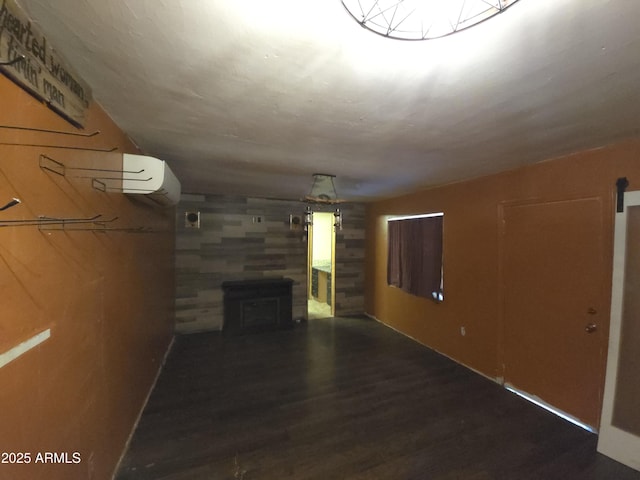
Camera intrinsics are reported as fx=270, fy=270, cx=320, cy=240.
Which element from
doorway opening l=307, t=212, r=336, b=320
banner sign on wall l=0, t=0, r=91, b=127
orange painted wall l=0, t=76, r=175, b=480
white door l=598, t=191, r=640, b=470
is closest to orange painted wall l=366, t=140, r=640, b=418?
white door l=598, t=191, r=640, b=470

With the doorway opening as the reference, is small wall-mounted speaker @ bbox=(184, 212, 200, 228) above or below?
above

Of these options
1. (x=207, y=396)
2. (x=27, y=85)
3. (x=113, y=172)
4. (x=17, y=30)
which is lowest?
(x=207, y=396)

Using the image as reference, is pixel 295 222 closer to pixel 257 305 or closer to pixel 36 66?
pixel 257 305

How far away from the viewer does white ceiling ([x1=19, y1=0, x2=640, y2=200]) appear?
84 centimetres

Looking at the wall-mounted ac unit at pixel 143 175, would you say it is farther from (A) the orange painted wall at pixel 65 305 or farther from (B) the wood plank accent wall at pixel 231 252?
(B) the wood plank accent wall at pixel 231 252

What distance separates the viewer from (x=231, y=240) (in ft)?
15.4

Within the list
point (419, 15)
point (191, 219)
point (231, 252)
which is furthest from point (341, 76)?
point (231, 252)

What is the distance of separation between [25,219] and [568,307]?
3435 mm

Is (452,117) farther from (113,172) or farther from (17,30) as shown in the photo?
(113,172)

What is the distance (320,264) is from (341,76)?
19.9ft

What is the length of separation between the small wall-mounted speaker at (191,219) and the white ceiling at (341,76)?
93.0 inches

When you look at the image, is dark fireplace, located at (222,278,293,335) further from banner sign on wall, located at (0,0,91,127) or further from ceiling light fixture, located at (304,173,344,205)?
banner sign on wall, located at (0,0,91,127)

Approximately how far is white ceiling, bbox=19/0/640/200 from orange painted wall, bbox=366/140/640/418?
25cm

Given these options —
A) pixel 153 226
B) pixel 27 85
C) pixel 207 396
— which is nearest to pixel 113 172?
pixel 27 85
